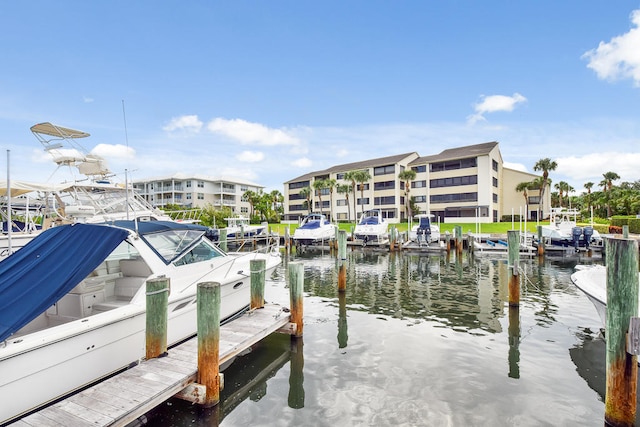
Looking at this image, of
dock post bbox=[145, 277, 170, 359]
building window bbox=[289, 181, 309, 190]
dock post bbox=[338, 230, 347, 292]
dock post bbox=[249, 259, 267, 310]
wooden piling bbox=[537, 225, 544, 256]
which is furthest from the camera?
building window bbox=[289, 181, 309, 190]

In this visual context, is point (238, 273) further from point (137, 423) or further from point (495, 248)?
point (495, 248)

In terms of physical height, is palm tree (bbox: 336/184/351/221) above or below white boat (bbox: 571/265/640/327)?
above

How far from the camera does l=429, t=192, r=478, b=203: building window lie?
4928cm

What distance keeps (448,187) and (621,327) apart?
50.1 meters

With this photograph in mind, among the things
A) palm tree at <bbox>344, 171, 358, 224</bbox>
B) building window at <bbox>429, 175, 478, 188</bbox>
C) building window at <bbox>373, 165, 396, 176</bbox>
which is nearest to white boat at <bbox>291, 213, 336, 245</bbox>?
palm tree at <bbox>344, 171, 358, 224</bbox>

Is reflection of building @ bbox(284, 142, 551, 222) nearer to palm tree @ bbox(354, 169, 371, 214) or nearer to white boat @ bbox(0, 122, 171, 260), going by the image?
palm tree @ bbox(354, 169, 371, 214)

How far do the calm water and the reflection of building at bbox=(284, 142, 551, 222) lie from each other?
1525 inches

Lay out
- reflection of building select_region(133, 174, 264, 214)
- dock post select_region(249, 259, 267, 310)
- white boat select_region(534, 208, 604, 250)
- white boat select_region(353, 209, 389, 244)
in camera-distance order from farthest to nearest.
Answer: reflection of building select_region(133, 174, 264, 214) → white boat select_region(353, 209, 389, 244) → white boat select_region(534, 208, 604, 250) → dock post select_region(249, 259, 267, 310)

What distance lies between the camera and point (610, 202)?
173 ft

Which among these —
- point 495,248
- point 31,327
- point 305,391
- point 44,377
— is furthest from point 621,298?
point 495,248

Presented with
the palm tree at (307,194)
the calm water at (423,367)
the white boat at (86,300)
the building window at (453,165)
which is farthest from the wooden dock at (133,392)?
the palm tree at (307,194)

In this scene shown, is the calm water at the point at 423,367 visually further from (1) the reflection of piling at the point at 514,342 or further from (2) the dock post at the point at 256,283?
(2) the dock post at the point at 256,283

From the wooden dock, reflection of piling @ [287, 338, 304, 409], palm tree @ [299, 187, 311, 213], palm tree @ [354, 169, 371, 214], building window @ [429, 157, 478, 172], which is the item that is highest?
Result: building window @ [429, 157, 478, 172]

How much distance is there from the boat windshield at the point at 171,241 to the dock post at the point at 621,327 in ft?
24.3
